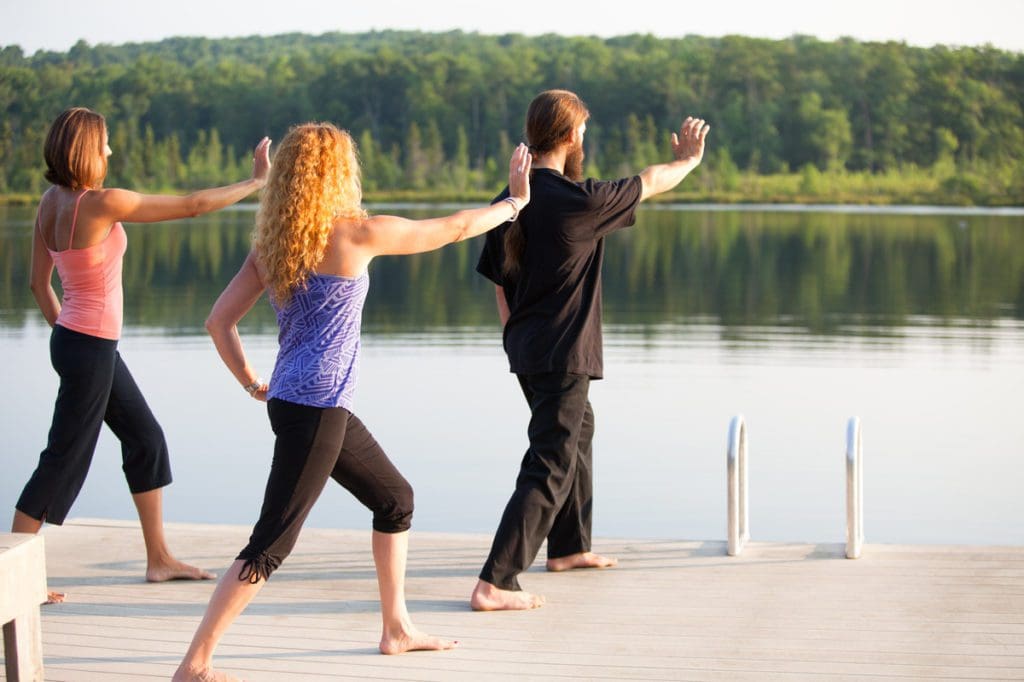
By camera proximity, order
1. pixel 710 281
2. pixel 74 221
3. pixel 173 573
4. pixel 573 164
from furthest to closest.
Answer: pixel 710 281 < pixel 173 573 < pixel 573 164 < pixel 74 221

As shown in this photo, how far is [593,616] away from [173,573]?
5.29 feet

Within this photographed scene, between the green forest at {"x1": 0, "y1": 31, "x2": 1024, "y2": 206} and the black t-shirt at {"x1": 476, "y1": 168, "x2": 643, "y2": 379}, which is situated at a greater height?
the green forest at {"x1": 0, "y1": 31, "x2": 1024, "y2": 206}

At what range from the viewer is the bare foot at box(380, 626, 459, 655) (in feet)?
15.4

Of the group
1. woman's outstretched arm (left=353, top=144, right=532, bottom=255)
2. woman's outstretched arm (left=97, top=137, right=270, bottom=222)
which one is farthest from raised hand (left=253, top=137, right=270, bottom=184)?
woman's outstretched arm (left=353, top=144, right=532, bottom=255)

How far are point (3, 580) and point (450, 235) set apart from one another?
59.5 inches

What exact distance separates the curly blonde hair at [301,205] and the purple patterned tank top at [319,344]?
0.06 meters

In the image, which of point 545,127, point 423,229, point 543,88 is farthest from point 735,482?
point 543,88

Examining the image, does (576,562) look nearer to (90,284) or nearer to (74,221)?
(90,284)

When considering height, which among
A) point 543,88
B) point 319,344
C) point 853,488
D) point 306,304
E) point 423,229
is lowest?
point 853,488

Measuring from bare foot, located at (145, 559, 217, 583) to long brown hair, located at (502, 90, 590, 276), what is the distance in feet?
5.40

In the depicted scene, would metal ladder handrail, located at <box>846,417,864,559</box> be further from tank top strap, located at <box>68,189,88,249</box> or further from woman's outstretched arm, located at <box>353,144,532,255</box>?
tank top strap, located at <box>68,189,88,249</box>

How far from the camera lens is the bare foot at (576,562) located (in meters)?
5.78

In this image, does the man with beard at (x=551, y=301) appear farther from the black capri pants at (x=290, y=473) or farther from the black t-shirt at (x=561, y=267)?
the black capri pants at (x=290, y=473)

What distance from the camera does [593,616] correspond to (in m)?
5.16
